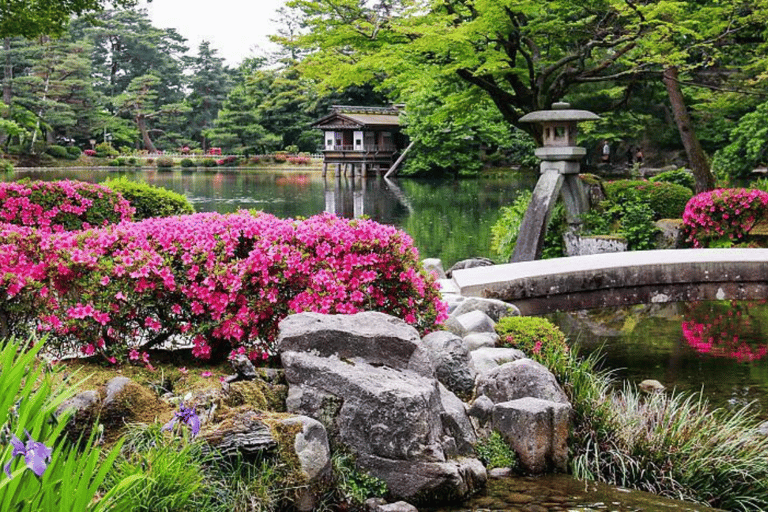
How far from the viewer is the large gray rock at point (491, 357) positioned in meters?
5.04

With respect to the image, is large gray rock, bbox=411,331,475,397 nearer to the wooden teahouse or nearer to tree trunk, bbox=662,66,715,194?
tree trunk, bbox=662,66,715,194

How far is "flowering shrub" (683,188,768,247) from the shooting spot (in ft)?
35.9

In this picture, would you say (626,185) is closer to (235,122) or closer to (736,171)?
(736,171)

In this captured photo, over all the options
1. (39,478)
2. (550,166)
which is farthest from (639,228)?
(39,478)

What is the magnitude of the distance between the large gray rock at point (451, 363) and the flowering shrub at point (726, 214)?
753 centimetres

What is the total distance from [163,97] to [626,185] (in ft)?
152

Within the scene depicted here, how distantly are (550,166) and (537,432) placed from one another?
7712 millimetres

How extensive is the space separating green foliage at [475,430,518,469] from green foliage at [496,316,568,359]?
1288 millimetres

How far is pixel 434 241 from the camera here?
16578 millimetres

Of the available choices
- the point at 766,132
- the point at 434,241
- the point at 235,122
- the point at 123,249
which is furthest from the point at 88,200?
the point at 235,122

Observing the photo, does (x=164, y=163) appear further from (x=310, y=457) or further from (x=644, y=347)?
(x=310, y=457)

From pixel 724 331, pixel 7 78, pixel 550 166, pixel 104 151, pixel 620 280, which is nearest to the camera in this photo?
pixel 724 331

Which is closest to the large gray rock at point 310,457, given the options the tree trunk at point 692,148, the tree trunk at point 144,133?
the tree trunk at point 692,148

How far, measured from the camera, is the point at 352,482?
12.1ft
